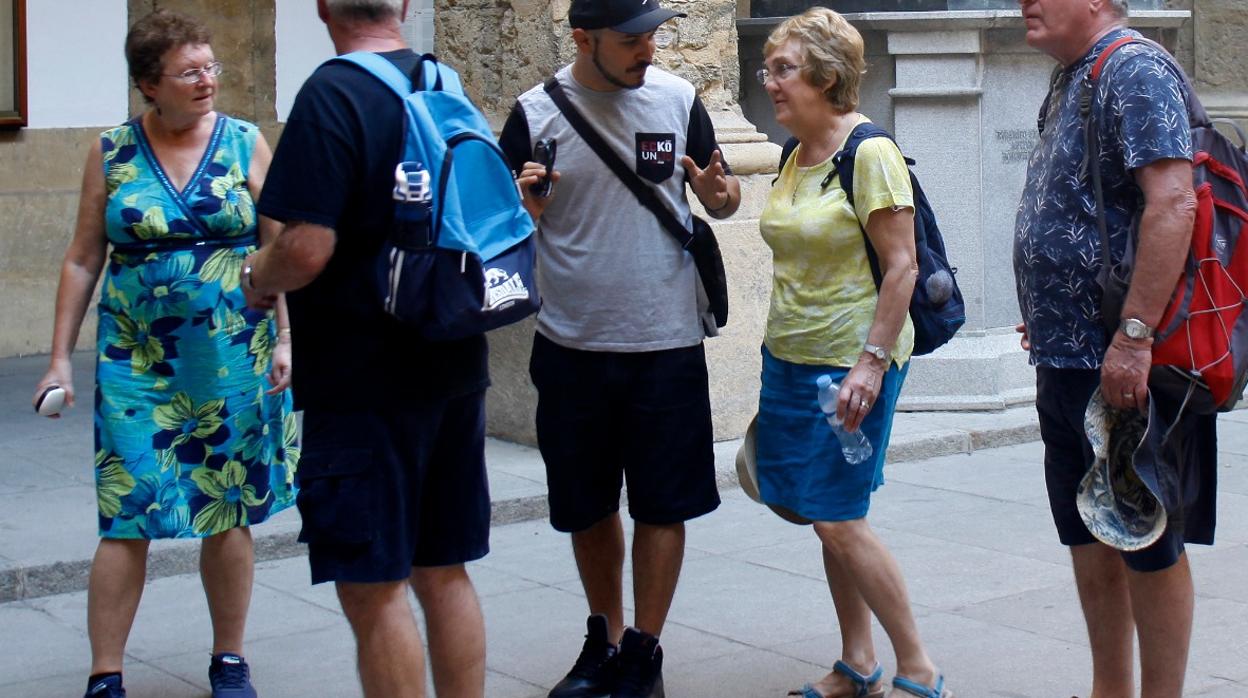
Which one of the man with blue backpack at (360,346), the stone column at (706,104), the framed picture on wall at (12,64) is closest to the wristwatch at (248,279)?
the man with blue backpack at (360,346)

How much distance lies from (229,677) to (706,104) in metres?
3.84

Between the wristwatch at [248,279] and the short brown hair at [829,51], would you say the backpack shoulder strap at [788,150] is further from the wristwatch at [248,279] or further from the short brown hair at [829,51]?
the wristwatch at [248,279]

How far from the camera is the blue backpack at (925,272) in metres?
4.11

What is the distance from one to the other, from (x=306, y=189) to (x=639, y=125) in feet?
4.50

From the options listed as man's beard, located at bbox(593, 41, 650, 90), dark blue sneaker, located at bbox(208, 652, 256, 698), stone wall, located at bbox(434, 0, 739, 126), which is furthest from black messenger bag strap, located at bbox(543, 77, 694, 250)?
stone wall, located at bbox(434, 0, 739, 126)

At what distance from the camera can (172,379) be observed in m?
4.34

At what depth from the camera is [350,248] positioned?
11.0 feet

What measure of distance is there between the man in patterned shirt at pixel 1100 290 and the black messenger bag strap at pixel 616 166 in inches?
36.6

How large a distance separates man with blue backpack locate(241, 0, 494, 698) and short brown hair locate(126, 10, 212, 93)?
36.8 inches

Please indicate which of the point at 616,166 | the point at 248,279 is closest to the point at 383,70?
the point at 248,279

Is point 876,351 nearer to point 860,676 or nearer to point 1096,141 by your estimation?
point 1096,141

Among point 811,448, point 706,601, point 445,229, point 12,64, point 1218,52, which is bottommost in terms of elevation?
point 706,601

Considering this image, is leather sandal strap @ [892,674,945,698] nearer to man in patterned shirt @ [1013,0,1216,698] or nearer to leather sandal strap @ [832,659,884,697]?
leather sandal strap @ [832,659,884,697]

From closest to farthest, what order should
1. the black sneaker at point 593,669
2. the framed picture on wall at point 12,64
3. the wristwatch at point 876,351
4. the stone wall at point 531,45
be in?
the wristwatch at point 876,351
the black sneaker at point 593,669
the stone wall at point 531,45
the framed picture on wall at point 12,64
